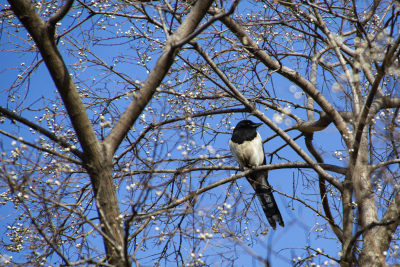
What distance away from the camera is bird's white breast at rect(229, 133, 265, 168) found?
5.52 metres

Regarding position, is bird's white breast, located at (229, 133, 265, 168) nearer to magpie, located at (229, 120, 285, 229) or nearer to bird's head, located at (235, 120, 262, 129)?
magpie, located at (229, 120, 285, 229)

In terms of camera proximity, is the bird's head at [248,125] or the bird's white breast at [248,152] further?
the bird's head at [248,125]

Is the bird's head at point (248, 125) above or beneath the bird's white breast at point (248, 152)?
above

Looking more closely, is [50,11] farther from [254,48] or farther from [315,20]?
[315,20]

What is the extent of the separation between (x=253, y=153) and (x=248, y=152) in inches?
3.1

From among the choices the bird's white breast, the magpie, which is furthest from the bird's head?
the bird's white breast

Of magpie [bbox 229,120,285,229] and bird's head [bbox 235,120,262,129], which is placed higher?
bird's head [bbox 235,120,262,129]

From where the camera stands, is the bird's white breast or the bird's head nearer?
the bird's white breast

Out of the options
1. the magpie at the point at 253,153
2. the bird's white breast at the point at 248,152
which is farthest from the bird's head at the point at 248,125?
the bird's white breast at the point at 248,152

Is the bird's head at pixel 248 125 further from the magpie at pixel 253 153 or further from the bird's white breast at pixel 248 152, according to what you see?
the bird's white breast at pixel 248 152

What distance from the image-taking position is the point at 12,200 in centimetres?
383

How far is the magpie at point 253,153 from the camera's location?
5480mm

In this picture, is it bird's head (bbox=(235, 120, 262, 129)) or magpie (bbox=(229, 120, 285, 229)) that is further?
bird's head (bbox=(235, 120, 262, 129))

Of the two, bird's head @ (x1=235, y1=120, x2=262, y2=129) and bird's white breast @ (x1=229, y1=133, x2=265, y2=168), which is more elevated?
bird's head @ (x1=235, y1=120, x2=262, y2=129)
